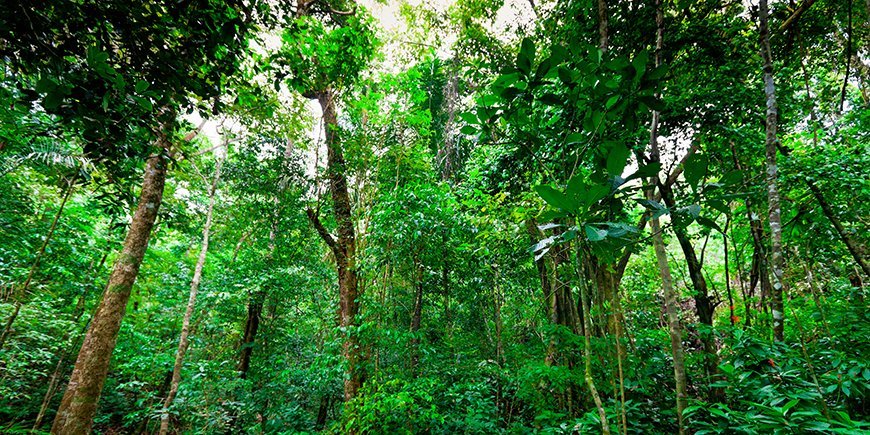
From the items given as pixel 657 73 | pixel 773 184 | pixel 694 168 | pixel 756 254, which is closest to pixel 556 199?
pixel 694 168

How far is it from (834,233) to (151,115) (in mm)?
5781

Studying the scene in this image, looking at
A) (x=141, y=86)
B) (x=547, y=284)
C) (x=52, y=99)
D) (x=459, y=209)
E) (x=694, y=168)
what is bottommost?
(x=694, y=168)

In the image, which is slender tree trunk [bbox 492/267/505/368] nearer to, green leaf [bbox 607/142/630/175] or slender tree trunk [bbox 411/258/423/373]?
slender tree trunk [bbox 411/258/423/373]

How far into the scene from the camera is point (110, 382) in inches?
287

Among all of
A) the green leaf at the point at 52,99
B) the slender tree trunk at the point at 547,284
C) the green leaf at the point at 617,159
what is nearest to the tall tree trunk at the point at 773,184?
the slender tree trunk at the point at 547,284

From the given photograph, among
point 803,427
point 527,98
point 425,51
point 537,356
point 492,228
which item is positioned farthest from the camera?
point 425,51

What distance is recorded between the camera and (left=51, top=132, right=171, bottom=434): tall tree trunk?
11.2 feet

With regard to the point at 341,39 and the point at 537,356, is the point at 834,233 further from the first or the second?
the point at 341,39

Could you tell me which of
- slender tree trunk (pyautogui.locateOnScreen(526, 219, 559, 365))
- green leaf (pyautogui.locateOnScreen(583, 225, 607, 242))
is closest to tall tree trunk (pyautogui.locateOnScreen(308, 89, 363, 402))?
slender tree trunk (pyautogui.locateOnScreen(526, 219, 559, 365))

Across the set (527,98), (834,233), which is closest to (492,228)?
(527,98)

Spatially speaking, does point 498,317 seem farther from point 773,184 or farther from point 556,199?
point 556,199

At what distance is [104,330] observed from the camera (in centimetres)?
366

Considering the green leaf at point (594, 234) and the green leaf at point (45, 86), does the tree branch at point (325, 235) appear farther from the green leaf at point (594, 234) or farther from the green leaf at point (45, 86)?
the green leaf at point (594, 234)

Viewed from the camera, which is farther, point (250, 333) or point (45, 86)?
point (250, 333)
